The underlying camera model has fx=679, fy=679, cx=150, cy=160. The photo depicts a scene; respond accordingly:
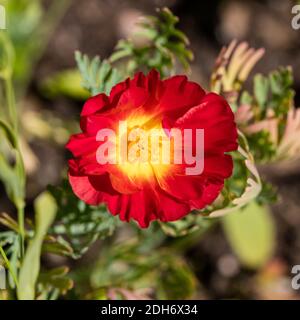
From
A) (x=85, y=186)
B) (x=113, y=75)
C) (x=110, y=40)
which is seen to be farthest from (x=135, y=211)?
(x=110, y=40)

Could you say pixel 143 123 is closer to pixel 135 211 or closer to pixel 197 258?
pixel 135 211

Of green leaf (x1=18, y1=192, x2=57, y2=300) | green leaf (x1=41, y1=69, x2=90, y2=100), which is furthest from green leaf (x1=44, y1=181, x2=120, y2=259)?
green leaf (x1=41, y1=69, x2=90, y2=100)

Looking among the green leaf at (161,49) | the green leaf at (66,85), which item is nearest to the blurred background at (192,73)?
the green leaf at (66,85)

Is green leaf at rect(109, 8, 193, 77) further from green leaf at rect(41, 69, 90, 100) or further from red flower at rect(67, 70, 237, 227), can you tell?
green leaf at rect(41, 69, 90, 100)

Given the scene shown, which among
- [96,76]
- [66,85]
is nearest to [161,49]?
[96,76]

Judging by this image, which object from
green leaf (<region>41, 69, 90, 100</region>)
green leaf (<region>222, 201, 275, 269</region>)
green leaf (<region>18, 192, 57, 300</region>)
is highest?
green leaf (<region>18, 192, 57, 300</region>)

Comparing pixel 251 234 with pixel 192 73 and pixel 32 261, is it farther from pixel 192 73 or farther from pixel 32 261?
pixel 32 261
